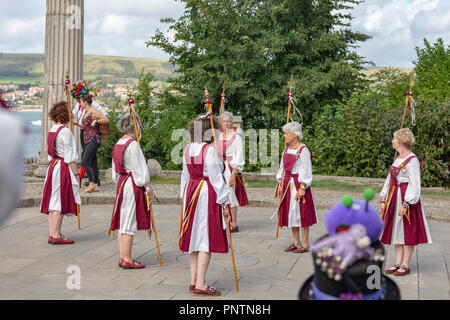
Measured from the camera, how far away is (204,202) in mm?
5824

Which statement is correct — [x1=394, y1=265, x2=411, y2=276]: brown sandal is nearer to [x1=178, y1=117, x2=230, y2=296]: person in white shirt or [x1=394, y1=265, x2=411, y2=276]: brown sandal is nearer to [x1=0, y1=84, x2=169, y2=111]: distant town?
[x1=178, y1=117, x2=230, y2=296]: person in white shirt

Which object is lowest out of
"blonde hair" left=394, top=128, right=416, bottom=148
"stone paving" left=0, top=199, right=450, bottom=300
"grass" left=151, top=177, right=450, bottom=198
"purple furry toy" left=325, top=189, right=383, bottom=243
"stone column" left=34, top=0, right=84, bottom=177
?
"stone paving" left=0, top=199, right=450, bottom=300

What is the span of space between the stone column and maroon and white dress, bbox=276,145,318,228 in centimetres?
663

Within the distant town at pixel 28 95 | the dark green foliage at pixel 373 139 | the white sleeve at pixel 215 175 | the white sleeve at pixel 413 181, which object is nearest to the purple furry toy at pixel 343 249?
the distant town at pixel 28 95

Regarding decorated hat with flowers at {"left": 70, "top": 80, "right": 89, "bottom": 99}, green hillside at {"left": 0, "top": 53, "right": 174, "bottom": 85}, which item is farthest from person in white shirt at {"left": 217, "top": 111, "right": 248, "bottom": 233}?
green hillside at {"left": 0, "top": 53, "right": 174, "bottom": 85}

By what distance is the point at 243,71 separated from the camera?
18.5 metres

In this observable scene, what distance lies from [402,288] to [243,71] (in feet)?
42.5

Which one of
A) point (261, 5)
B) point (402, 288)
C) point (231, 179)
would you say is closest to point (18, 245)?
point (231, 179)

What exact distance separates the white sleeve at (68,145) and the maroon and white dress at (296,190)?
280 centimetres

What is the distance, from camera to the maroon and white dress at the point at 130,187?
6680 millimetres

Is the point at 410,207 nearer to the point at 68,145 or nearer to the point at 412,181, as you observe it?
the point at 412,181

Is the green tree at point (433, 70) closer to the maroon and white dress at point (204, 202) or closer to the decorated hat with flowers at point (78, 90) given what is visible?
the decorated hat with flowers at point (78, 90)

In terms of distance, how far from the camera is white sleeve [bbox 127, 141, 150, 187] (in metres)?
6.65
